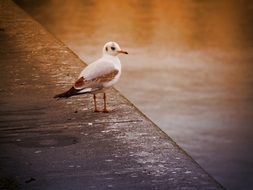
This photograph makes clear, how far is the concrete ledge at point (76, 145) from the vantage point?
213 inches

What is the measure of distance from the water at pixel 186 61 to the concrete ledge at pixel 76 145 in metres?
0.61

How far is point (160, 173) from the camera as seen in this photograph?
5531mm

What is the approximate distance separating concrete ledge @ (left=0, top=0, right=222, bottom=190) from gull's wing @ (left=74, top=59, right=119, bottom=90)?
12.1 inches

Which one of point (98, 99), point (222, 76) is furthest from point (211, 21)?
point (98, 99)

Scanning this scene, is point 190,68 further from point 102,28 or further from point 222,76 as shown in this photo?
Answer: point 102,28

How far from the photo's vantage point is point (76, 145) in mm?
6258

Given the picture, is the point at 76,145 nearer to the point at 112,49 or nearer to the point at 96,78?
the point at 96,78

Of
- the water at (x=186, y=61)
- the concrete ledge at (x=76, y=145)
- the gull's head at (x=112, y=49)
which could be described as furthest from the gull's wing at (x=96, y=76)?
the water at (x=186, y=61)

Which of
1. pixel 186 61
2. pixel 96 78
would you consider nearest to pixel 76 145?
pixel 96 78

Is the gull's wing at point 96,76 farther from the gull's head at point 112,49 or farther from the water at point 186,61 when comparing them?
the water at point 186,61

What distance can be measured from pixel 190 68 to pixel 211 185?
5381mm

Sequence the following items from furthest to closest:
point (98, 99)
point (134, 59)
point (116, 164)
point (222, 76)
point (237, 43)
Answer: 1. point (237, 43)
2. point (134, 59)
3. point (222, 76)
4. point (98, 99)
5. point (116, 164)

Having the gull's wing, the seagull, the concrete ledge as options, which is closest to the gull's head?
the seagull

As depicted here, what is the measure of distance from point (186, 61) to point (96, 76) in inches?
162
